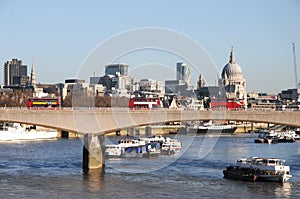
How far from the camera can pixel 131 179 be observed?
36094 mm

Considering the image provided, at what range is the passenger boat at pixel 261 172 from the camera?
3641 centimetres

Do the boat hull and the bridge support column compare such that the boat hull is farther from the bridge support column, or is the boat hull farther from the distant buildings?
the distant buildings

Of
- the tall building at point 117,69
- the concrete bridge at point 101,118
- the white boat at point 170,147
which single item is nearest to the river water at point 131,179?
the concrete bridge at point 101,118

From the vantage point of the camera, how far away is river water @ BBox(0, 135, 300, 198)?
103ft

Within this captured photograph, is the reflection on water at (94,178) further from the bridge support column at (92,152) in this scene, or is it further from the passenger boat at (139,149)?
the passenger boat at (139,149)

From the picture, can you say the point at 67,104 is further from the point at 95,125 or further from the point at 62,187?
the point at 62,187

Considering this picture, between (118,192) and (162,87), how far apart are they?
11947 centimetres

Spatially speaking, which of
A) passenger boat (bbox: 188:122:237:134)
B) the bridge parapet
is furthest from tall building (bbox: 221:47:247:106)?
the bridge parapet

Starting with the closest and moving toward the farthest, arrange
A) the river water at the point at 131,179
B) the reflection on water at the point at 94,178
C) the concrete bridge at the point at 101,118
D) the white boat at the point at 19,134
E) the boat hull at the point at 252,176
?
the river water at the point at 131,179, the reflection on water at the point at 94,178, the boat hull at the point at 252,176, the concrete bridge at the point at 101,118, the white boat at the point at 19,134

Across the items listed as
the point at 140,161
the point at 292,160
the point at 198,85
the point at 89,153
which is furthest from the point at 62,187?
the point at 198,85

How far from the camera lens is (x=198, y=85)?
164 m

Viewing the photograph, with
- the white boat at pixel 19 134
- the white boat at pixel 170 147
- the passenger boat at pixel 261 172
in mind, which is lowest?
the passenger boat at pixel 261 172

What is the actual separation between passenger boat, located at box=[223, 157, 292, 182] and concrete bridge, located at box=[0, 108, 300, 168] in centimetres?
416

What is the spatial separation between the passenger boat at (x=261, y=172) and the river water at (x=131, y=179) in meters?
0.61
